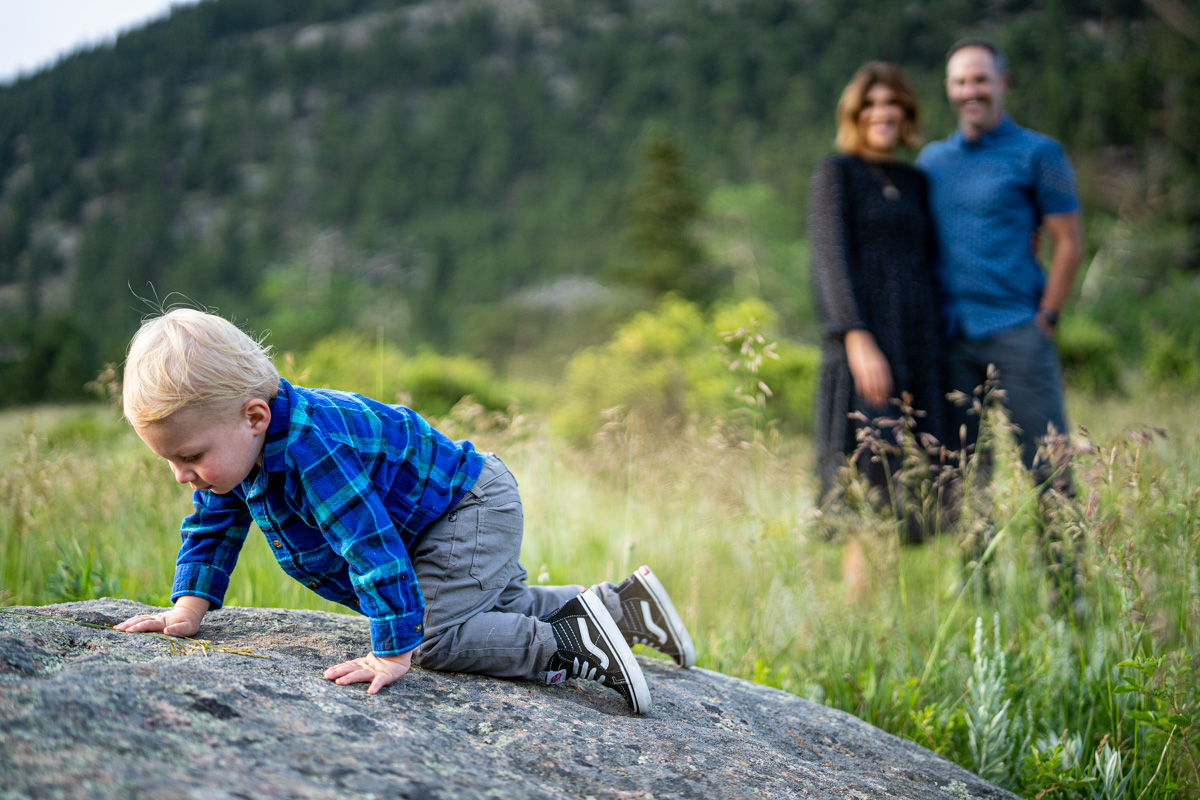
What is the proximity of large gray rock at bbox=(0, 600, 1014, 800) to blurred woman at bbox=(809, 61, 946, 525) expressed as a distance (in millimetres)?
1509

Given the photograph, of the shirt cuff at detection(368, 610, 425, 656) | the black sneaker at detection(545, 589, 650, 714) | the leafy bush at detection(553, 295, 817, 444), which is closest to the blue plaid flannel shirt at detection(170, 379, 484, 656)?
the shirt cuff at detection(368, 610, 425, 656)

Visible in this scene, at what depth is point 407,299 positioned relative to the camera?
49.0m

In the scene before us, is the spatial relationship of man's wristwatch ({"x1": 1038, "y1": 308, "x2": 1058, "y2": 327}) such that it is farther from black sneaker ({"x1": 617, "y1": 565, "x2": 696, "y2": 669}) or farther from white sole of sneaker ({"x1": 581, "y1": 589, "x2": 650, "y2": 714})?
white sole of sneaker ({"x1": 581, "y1": 589, "x2": 650, "y2": 714})

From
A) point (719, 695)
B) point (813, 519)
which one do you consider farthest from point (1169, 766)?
point (813, 519)

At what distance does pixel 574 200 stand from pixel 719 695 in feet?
179

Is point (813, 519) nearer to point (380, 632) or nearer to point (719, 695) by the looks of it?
point (719, 695)

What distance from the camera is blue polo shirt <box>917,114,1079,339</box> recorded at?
3.04 meters

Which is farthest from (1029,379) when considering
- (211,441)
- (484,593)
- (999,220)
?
(211,441)

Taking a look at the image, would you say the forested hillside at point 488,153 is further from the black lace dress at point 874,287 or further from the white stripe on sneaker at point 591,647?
the white stripe on sneaker at point 591,647

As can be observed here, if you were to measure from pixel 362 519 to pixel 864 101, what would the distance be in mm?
2798

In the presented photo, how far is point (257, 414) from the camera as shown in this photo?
1499 millimetres

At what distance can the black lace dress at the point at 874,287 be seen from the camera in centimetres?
314

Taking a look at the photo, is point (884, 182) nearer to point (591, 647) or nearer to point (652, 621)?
point (652, 621)

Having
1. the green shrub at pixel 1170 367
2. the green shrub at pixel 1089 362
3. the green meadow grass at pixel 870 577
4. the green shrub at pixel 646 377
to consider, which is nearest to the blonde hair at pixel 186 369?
the green meadow grass at pixel 870 577
